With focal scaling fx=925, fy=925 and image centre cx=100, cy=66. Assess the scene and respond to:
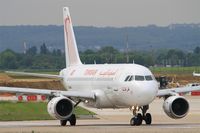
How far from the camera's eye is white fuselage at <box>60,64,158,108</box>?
180 feet

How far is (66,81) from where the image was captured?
65750 millimetres

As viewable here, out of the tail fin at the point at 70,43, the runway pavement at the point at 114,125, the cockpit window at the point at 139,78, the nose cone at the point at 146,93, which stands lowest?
the runway pavement at the point at 114,125

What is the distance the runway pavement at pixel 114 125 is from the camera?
4875cm

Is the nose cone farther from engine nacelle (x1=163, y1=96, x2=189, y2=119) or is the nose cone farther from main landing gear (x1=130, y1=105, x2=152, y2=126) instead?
engine nacelle (x1=163, y1=96, x2=189, y2=119)

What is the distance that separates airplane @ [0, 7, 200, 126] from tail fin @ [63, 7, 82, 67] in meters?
5.99

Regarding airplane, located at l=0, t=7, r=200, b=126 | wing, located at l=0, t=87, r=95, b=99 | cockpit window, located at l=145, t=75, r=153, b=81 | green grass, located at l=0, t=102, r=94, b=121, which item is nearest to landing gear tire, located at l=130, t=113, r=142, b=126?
airplane, located at l=0, t=7, r=200, b=126

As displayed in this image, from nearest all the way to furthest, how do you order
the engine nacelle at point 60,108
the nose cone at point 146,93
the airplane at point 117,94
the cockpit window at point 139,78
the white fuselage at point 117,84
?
the nose cone at point 146,93
the white fuselage at point 117,84
the airplane at point 117,94
the cockpit window at point 139,78
the engine nacelle at point 60,108

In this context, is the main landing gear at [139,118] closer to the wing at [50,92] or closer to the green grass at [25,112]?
the wing at [50,92]

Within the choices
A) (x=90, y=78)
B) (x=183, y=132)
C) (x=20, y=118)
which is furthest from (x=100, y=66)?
(x=183, y=132)

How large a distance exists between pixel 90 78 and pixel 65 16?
1092 centimetres

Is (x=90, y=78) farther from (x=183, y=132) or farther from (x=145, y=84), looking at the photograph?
(x=183, y=132)

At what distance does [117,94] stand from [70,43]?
43.9 feet

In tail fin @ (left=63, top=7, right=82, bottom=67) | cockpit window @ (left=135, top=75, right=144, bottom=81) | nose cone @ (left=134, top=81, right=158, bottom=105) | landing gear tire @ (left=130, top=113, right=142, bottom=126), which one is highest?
tail fin @ (left=63, top=7, right=82, bottom=67)

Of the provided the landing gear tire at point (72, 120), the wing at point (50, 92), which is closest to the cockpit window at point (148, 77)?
the wing at point (50, 92)
